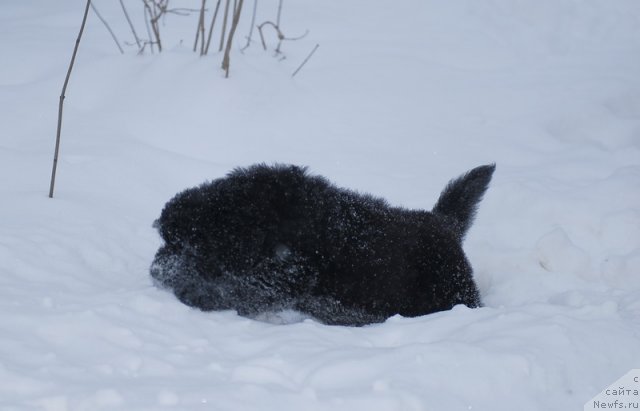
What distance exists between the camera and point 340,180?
14.8 feet

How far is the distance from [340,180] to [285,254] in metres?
1.82

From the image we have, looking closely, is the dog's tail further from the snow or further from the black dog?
the black dog

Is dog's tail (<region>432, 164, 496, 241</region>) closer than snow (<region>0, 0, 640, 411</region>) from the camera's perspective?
No

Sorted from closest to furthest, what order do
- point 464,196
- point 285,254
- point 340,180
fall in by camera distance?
1. point 285,254
2. point 464,196
3. point 340,180

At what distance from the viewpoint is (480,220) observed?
411 centimetres

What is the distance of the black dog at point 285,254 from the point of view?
2.75 meters

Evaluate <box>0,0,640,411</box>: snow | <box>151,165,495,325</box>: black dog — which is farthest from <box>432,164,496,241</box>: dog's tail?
<box>151,165,495,325</box>: black dog

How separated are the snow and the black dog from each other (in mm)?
142

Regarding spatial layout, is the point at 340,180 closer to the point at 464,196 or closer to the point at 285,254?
the point at 464,196

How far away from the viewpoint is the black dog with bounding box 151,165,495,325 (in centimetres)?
275

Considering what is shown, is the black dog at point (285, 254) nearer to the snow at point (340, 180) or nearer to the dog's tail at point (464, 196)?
the snow at point (340, 180)

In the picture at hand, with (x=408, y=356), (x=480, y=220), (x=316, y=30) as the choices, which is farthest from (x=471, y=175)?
(x=316, y=30)

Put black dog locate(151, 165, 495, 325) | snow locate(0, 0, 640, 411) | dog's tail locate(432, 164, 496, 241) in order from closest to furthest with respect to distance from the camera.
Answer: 1. snow locate(0, 0, 640, 411)
2. black dog locate(151, 165, 495, 325)
3. dog's tail locate(432, 164, 496, 241)

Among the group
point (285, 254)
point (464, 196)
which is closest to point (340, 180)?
point (464, 196)
